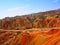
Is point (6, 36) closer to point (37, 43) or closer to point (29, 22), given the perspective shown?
point (37, 43)

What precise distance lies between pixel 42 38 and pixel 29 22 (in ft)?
183

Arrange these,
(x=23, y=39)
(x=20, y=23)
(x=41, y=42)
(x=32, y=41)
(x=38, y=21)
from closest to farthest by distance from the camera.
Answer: (x=41, y=42) → (x=32, y=41) → (x=23, y=39) → (x=38, y=21) → (x=20, y=23)

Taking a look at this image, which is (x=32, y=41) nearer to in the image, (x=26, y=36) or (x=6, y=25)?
(x=26, y=36)

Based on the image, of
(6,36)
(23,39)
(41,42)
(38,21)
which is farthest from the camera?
(38,21)

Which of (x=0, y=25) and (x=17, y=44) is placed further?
(x=0, y=25)

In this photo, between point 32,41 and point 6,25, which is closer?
point 32,41

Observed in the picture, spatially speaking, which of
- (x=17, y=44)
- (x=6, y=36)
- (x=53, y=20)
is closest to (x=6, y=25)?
(x=53, y=20)

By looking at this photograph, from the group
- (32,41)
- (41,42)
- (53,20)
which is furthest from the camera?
(53,20)

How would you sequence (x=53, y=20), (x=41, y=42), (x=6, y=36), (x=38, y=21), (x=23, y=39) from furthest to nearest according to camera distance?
(x=38, y=21) < (x=53, y=20) < (x=6, y=36) < (x=23, y=39) < (x=41, y=42)

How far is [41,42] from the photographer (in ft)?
110

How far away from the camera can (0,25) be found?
92125 mm

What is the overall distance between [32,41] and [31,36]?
352 cm

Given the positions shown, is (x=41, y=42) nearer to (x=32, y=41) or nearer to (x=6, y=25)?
(x=32, y=41)

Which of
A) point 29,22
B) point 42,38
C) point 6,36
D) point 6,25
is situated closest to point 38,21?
point 29,22
